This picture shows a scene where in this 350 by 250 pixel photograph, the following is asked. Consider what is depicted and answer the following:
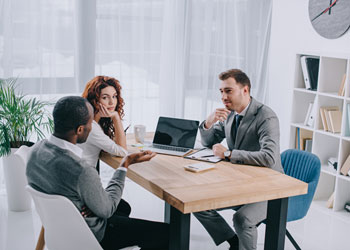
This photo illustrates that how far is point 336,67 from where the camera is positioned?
435 centimetres

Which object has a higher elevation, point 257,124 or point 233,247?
point 257,124

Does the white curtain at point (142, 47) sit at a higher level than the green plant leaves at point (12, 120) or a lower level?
higher

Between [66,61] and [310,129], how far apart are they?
240cm

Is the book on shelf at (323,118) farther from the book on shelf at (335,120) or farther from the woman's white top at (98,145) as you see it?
the woman's white top at (98,145)

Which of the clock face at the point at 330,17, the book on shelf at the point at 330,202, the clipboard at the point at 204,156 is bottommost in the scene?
the book on shelf at the point at 330,202

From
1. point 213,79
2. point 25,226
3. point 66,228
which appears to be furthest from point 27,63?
point 66,228

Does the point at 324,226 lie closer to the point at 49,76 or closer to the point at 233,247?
the point at 233,247

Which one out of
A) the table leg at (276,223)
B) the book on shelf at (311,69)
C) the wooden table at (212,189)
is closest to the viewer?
the wooden table at (212,189)

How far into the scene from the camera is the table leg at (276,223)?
260 centimetres

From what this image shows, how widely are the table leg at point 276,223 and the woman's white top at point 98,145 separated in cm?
96

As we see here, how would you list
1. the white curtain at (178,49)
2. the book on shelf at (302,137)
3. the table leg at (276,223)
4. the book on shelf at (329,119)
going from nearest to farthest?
the table leg at (276,223), the book on shelf at (329,119), the book on shelf at (302,137), the white curtain at (178,49)

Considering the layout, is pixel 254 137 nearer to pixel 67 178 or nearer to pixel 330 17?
pixel 67 178

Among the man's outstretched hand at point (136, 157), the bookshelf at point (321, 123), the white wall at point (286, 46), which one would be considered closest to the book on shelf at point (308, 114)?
the bookshelf at point (321, 123)

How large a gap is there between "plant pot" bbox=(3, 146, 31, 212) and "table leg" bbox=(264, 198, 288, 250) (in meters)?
2.10
